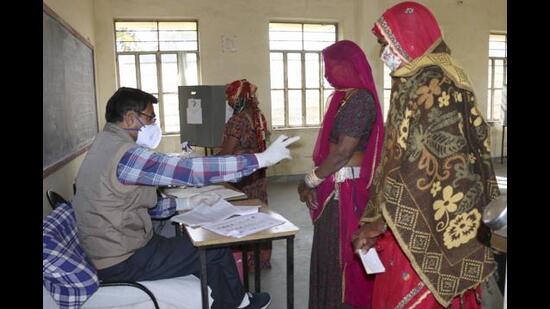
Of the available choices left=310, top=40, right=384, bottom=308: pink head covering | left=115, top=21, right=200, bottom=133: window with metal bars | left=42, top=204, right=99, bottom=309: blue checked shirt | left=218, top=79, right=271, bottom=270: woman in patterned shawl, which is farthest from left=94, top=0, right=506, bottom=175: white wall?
left=310, top=40, right=384, bottom=308: pink head covering

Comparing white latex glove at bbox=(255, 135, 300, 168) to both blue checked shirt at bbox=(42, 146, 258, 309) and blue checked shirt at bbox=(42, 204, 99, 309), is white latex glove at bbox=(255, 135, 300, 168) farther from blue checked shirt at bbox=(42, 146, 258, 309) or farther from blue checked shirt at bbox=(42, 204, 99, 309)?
blue checked shirt at bbox=(42, 204, 99, 309)

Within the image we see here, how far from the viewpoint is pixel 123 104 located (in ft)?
6.50

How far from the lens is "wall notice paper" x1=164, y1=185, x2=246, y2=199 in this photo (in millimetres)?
2543

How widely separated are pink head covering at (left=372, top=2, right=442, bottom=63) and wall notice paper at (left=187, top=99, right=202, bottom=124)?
3081 millimetres

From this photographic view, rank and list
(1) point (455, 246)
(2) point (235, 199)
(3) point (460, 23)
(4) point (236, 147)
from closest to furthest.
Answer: (1) point (455, 246), (2) point (235, 199), (4) point (236, 147), (3) point (460, 23)

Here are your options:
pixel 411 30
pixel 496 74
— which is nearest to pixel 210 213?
pixel 411 30

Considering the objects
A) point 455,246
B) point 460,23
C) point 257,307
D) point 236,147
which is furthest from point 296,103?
point 455,246

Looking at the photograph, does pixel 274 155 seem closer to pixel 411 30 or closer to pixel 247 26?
pixel 411 30

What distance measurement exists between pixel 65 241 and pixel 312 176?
44.1 inches

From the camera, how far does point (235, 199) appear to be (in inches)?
97.6

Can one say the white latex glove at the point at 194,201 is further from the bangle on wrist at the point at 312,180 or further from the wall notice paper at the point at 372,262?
the wall notice paper at the point at 372,262

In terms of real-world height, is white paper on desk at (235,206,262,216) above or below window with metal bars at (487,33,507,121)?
below
